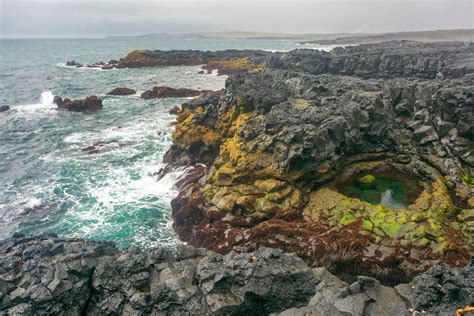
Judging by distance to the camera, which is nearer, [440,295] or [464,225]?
[440,295]

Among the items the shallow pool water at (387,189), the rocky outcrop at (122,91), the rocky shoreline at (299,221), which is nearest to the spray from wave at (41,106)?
the rocky outcrop at (122,91)

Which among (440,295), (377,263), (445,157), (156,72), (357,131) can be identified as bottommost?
(377,263)

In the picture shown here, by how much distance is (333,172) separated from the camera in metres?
23.4

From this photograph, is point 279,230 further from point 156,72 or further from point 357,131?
point 156,72

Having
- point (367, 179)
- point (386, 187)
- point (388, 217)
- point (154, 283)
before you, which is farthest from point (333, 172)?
point (154, 283)

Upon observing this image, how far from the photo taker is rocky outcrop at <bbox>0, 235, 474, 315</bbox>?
11.5 m

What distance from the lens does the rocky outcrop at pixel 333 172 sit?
1728 centimetres

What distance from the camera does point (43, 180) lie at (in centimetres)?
2878

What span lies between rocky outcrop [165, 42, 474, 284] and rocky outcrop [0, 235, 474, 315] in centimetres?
Answer: 456

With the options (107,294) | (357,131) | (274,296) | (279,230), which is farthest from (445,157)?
(107,294)

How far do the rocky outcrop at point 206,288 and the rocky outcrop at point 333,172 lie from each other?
456 centimetres

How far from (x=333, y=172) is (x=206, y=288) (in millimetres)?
13513

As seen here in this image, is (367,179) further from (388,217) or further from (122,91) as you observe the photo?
(122,91)

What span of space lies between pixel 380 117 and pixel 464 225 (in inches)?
429
